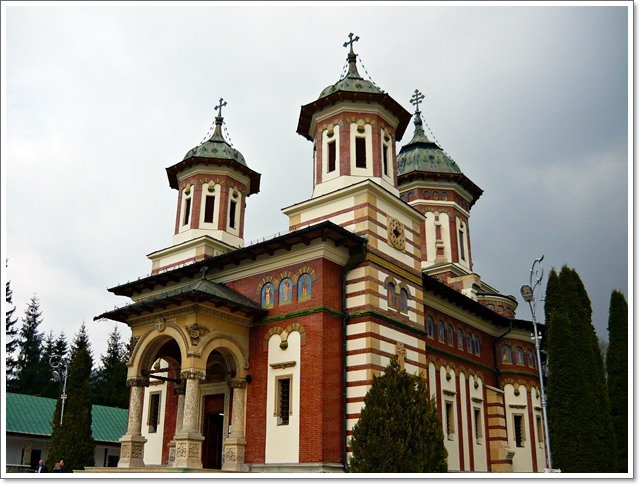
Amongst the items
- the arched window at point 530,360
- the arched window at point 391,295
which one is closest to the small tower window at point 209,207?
the arched window at point 391,295

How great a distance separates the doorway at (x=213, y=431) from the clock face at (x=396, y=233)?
858 cm

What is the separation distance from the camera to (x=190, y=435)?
1927 cm

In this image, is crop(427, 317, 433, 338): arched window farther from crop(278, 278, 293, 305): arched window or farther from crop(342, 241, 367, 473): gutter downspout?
crop(278, 278, 293, 305): arched window

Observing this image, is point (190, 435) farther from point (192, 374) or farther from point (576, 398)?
point (576, 398)

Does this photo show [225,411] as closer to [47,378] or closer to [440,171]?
[440,171]

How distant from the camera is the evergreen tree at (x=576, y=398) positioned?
1892 centimetres

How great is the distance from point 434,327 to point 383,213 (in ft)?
24.0

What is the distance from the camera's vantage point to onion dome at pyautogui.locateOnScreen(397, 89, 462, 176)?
37.9 metres

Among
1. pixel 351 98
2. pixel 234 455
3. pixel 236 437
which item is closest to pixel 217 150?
pixel 351 98

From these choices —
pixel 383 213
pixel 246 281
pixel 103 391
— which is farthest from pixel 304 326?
pixel 103 391

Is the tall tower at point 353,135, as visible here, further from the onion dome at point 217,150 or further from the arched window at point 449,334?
the arched window at point 449,334

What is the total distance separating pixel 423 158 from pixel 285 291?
62.8ft

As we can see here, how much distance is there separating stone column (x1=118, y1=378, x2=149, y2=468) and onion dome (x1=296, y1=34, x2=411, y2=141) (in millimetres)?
12326


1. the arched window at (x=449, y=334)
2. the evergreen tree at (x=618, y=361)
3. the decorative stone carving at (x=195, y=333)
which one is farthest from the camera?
the arched window at (x=449, y=334)
